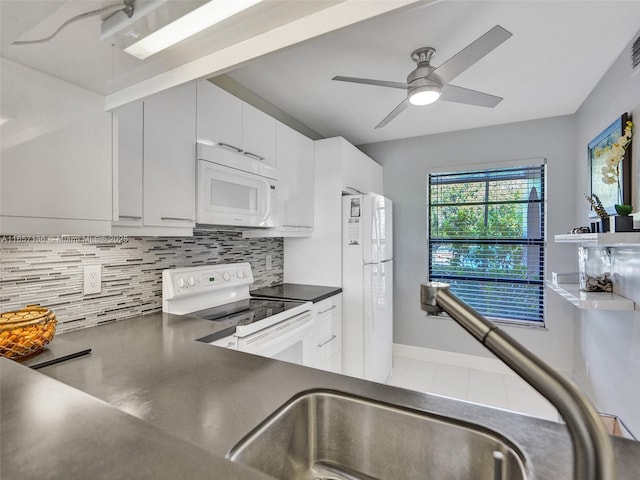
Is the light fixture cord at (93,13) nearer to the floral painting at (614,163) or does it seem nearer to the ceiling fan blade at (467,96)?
the ceiling fan blade at (467,96)

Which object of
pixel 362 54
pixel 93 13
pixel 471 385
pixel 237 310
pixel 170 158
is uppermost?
pixel 362 54

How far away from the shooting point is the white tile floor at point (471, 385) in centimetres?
268

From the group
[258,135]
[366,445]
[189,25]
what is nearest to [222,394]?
[366,445]

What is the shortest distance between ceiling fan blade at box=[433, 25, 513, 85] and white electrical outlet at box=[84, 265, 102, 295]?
208cm

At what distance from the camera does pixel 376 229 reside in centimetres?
289

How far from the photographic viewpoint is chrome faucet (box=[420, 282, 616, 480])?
1.30ft

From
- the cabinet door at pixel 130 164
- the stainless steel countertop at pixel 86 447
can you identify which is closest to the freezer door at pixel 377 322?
the cabinet door at pixel 130 164

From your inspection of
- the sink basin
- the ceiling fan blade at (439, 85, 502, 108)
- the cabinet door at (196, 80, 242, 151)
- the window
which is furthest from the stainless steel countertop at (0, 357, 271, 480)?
the window

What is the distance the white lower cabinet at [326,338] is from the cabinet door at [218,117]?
1290mm

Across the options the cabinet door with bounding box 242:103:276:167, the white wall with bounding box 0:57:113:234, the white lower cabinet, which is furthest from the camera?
the white lower cabinet

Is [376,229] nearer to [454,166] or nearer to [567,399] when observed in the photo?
[454,166]

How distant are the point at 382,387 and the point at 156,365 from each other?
29.8 inches

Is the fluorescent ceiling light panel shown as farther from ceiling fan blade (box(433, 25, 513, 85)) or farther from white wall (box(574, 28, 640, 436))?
white wall (box(574, 28, 640, 436))

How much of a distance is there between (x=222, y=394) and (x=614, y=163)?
255 centimetres
